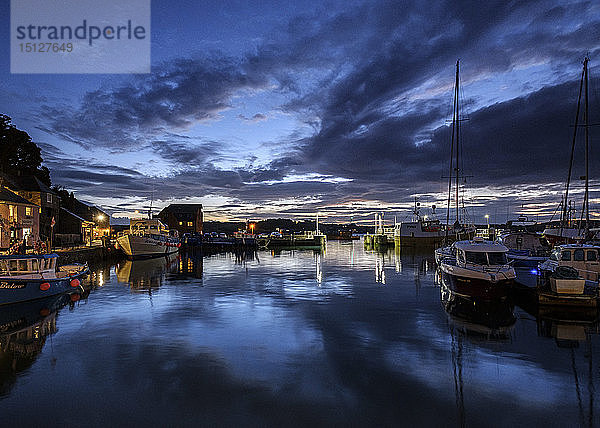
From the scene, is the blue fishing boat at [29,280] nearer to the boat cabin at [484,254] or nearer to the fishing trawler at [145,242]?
the boat cabin at [484,254]

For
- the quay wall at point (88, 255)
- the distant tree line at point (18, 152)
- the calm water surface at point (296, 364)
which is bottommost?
the calm water surface at point (296, 364)

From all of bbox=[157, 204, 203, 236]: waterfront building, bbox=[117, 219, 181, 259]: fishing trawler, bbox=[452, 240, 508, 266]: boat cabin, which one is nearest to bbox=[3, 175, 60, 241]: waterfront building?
bbox=[117, 219, 181, 259]: fishing trawler

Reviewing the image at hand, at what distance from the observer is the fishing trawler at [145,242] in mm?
56719

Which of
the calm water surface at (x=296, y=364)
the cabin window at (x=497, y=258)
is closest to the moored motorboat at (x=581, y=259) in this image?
the cabin window at (x=497, y=258)

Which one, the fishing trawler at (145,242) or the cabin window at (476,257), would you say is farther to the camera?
the fishing trawler at (145,242)

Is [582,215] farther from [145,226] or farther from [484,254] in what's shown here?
[145,226]

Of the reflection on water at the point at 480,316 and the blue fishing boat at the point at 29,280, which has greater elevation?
the blue fishing boat at the point at 29,280

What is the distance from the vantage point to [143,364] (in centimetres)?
1250

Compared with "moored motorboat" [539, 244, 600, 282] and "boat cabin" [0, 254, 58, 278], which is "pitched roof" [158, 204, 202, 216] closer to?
"boat cabin" [0, 254, 58, 278]

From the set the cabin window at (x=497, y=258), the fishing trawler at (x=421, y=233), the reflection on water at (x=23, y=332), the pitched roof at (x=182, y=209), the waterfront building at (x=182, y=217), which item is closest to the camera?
the reflection on water at (x=23, y=332)

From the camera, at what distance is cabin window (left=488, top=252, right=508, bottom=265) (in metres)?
22.4

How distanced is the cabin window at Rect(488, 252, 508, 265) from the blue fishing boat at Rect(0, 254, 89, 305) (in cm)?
2767

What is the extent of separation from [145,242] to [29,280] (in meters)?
37.6

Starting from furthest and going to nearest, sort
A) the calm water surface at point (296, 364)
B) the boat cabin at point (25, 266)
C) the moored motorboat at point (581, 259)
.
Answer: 1. the boat cabin at point (25, 266)
2. the moored motorboat at point (581, 259)
3. the calm water surface at point (296, 364)
